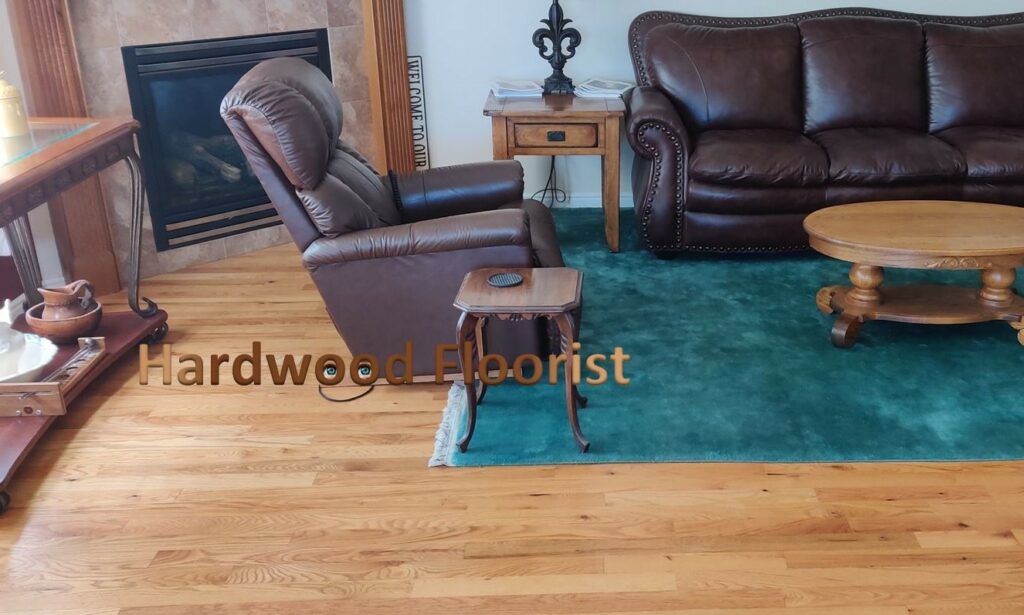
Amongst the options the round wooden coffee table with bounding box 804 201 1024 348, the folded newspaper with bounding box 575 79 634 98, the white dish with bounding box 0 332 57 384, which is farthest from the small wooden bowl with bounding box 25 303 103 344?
the round wooden coffee table with bounding box 804 201 1024 348

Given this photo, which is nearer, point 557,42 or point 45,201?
point 45,201

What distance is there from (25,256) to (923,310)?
315 centimetres

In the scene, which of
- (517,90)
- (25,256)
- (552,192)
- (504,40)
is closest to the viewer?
(25,256)

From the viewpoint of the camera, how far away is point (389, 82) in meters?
4.55

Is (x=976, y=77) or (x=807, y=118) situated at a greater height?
(x=976, y=77)

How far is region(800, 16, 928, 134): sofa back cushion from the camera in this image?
4.25 m

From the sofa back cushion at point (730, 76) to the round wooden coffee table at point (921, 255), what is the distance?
38.2 inches

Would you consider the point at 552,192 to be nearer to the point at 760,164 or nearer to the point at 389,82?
the point at 389,82

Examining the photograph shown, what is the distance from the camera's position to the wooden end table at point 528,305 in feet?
8.11

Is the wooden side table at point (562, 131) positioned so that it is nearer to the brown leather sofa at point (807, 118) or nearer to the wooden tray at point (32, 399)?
the brown leather sofa at point (807, 118)

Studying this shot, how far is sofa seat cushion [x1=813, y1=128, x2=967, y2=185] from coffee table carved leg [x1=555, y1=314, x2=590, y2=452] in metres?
1.83

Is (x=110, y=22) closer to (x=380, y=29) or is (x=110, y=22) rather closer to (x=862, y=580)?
(x=380, y=29)

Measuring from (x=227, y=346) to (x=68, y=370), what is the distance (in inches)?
21.9

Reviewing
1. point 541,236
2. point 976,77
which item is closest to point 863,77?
point 976,77
